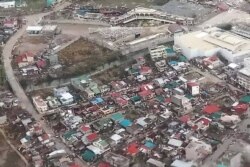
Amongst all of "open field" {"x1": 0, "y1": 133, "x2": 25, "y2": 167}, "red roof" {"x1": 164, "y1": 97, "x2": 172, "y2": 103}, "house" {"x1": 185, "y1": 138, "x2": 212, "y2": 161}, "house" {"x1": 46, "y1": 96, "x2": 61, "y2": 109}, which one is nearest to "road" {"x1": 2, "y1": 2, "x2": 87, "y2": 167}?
"house" {"x1": 46, "y1": 96, "x2": 61, "y2": 109}

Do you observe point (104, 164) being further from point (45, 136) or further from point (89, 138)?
point (45, 136)

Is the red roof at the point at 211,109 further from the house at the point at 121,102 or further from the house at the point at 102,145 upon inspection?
the house at the point at 102,145

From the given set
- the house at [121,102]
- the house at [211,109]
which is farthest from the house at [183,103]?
the house at [121,102]

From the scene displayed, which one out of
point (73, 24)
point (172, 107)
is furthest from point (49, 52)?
point (172, 107)

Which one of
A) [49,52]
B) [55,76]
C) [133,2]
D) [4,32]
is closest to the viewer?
[55,76]

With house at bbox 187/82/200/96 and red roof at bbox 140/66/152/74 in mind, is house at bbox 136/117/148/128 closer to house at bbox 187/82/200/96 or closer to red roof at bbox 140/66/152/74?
house at bbox 187/82/200/96

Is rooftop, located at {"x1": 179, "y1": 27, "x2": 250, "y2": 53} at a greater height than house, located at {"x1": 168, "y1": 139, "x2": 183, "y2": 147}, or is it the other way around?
rooftop, located at {"x1": 179, "y1": 27, "x2": 250, "y2": 53}

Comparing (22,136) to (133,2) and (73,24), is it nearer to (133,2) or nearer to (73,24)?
(73,24)
